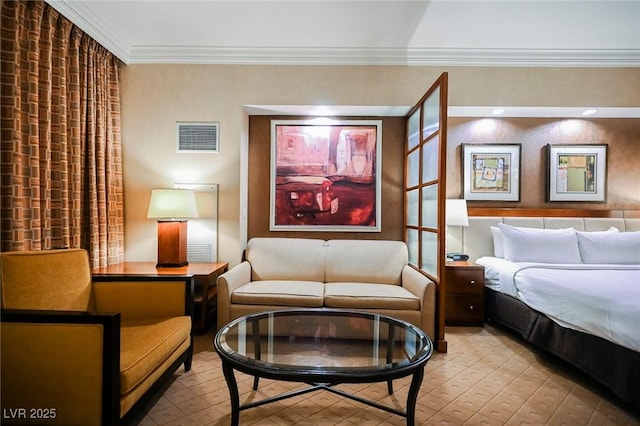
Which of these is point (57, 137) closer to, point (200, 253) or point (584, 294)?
point (200, 253)

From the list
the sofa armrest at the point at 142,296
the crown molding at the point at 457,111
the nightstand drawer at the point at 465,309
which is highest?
the crown molding at the point at 457,111

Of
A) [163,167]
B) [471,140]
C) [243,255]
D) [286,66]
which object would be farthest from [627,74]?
[163,167]

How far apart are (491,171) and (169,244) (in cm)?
364

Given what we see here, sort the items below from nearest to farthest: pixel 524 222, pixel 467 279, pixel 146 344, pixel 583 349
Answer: pixel 146 344 < pixel 583 349 < pixel 467 279 < pixel 524 222

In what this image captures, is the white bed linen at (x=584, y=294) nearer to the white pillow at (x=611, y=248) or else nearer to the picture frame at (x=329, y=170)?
the white pillow at (x=611, y=248)

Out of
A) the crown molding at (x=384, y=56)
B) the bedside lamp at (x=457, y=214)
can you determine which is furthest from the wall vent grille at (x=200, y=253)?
the bedside lamp at (x=457, y=214)

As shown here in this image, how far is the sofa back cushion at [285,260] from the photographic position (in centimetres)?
321

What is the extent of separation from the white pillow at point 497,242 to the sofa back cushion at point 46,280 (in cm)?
381

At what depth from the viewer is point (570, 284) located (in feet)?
7.56

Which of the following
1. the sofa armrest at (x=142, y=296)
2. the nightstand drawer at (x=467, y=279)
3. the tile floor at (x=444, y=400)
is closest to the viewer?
the tile floor at (x=444, y=400)

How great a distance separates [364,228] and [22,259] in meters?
2.84

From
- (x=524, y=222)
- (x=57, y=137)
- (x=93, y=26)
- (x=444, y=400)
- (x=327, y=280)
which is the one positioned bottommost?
(x=444, y=400)

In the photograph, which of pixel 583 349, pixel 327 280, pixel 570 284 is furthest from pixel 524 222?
pixel 327 280

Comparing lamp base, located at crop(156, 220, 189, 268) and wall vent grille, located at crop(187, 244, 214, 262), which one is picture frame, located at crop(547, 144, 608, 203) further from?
lamp base, located at crop(156, 220, 189, 268)
